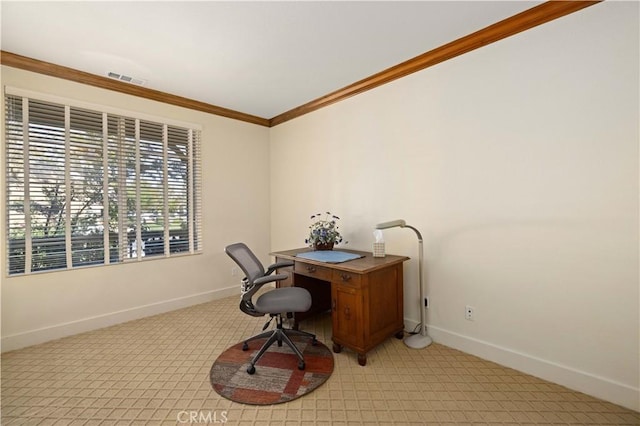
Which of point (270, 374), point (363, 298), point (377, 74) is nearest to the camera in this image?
point (270, 374)

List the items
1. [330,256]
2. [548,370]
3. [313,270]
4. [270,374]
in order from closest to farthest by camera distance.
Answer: [548,370], [270,374], [313,270], [330,256]

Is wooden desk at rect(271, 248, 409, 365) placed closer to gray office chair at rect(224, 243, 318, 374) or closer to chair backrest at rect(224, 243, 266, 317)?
gray office chair at rect(224, 243, 318, 374)

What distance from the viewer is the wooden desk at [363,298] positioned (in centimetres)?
222

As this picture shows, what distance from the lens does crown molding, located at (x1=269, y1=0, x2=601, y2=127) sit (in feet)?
6.30

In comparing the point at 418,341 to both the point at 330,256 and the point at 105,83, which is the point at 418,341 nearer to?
the point at 330,256

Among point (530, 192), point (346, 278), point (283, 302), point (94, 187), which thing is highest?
point (94, 187)

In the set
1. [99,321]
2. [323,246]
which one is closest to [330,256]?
[323,246]

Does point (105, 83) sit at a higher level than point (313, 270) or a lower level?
higher

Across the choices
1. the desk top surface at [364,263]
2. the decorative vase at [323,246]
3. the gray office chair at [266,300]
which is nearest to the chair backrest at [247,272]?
the gray office chair at [266,300]

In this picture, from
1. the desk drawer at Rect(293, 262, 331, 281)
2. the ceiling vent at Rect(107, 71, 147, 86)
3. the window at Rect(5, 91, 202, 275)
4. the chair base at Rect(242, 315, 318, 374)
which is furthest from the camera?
the ceiling vent at Rect(107, 71, 147, 86)

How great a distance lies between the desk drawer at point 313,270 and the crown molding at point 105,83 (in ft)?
8.07

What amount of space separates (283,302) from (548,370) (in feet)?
6.45

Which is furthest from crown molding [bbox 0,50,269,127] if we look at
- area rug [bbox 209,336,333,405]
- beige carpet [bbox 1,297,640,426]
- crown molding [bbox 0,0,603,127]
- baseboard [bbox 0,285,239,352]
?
area rug [bbox 209,336,333,405]

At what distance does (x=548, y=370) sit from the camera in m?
1.99
